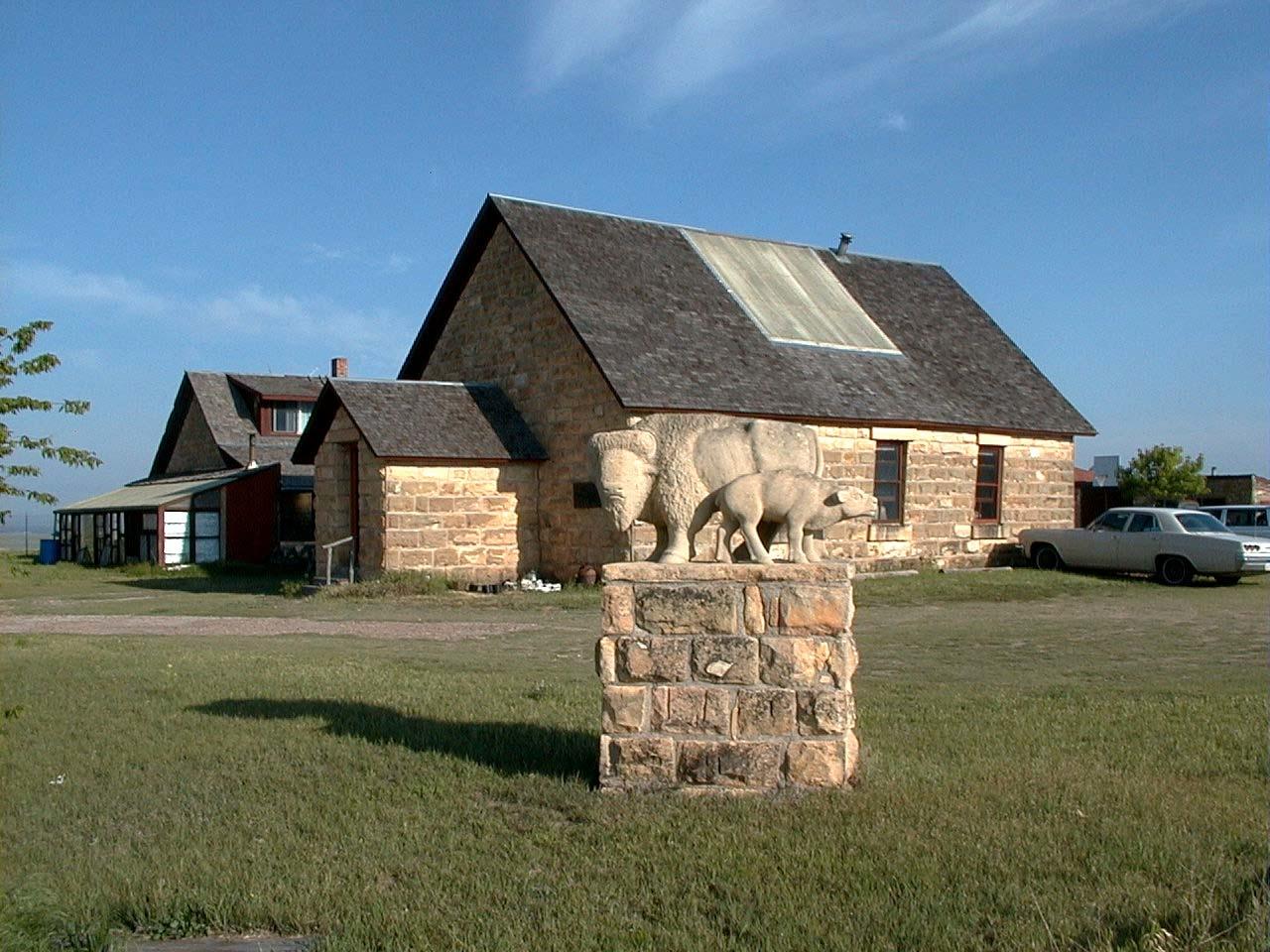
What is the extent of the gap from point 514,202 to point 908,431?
8866mm

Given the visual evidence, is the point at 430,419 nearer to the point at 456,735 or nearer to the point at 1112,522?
the point at 1112,522

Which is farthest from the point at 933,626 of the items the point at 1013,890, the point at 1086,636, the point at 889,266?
the point at 889,266

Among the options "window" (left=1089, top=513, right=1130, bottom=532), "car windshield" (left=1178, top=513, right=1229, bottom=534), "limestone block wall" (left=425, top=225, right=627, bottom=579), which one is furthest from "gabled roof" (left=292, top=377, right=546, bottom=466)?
"car windshield" (left=1178, top=513, right=1229, bottom=534)

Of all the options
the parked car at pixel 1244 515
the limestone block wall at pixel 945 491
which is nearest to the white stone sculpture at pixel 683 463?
the limestone block wall at pixel 945 491

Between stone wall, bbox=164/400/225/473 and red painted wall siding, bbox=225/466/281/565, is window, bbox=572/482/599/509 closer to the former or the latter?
red painted wall siding, bbox=225/466/281/565

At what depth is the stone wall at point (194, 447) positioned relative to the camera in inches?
1481

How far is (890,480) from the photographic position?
A: 24.4 metres

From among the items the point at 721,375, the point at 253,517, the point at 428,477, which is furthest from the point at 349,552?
the point at 253,517

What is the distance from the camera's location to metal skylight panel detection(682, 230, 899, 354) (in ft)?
82.6

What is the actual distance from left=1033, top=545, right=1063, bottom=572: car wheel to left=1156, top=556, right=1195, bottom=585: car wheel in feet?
8.11

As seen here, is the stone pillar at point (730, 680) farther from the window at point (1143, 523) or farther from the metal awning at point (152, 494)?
the metal awning at point (152, 494)

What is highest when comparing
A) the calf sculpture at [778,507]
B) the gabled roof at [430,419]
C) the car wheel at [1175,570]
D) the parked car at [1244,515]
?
the gabled roof at [430,419]

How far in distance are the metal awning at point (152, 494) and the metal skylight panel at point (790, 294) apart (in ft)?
46.0

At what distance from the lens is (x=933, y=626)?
16359mm
